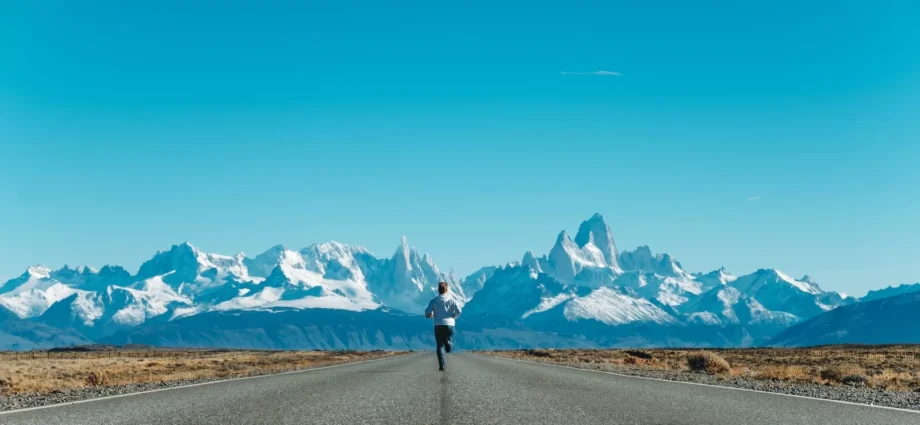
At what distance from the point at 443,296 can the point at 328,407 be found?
11472mm

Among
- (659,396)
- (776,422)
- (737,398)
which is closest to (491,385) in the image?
(659,396)

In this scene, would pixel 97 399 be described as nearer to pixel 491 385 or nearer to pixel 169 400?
pixel 169 400

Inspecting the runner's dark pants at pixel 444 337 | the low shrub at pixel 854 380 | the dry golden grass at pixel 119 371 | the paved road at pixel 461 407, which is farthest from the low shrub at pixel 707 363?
the dry golden grass at pixel 119 371

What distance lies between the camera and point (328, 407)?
1401 centimetres

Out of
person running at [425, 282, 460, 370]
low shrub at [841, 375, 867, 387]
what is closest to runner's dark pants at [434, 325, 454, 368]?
person running at [425, 282, 460, 370]

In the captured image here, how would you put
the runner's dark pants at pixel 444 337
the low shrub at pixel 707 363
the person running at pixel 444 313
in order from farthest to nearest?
the low shrub at pixel 707 363 < the runner's dark pants at pixel 444 337 < the person running at pixel 444 313

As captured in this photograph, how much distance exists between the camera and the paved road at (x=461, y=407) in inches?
476

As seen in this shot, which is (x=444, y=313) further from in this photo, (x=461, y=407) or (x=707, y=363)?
(x=707, y=363)

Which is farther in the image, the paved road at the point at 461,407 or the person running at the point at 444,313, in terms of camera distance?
the person running at the point at 444,313

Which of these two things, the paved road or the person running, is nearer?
the paved road

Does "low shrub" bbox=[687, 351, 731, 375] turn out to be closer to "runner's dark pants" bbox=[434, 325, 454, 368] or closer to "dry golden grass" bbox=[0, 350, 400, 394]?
"runner's dark pants" bbox=[434, 325, 454, 368]

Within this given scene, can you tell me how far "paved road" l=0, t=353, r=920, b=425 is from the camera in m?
12.1

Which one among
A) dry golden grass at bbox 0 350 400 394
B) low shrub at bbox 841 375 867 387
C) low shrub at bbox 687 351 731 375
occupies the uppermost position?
dry golden grass at bbox 0 350 400 394

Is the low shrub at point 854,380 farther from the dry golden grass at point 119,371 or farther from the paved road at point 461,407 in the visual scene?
the dry golden grass at point 119,371
